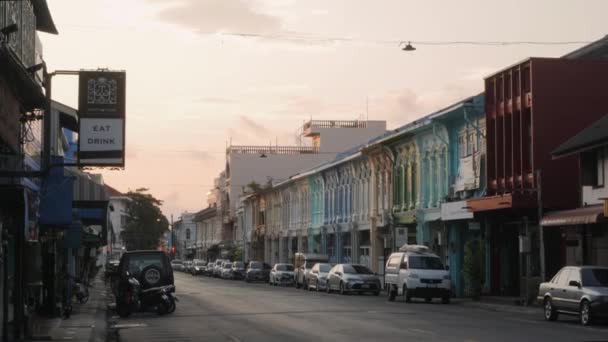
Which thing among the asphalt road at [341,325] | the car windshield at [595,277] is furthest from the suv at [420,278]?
the car windshield at [595,277]

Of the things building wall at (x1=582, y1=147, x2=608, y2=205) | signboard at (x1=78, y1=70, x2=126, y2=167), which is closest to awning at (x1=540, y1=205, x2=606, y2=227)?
building wall at (x1=582, y1=147, x2=608, y2=205)

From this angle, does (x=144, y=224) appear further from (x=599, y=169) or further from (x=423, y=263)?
(x=599, y=169)

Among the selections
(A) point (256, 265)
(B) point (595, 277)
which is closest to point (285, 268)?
(A) point (256, 265)

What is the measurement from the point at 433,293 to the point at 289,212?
50.5 m

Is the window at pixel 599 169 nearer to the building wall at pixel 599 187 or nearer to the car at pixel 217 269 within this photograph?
the building wall at pixel 599 187

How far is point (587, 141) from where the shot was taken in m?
36.1

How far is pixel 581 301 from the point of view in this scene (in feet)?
93.1

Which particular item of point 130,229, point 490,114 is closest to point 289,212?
point 130,229

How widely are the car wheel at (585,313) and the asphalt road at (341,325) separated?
33cm

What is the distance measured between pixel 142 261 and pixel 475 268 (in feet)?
50.7

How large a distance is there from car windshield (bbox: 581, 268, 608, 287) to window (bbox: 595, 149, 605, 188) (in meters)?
8.61

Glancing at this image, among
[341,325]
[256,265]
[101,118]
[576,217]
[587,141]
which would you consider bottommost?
[341,325]

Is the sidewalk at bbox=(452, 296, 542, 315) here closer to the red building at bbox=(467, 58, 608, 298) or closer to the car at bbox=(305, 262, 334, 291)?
the red building at bbox=(467, 58, 608, 298)

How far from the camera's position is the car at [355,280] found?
5188cm
